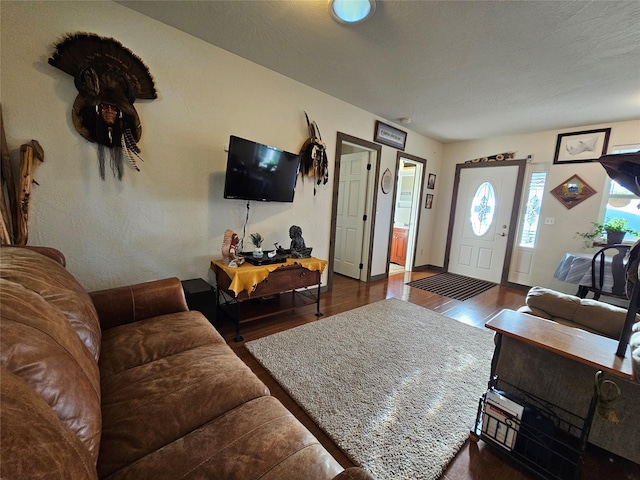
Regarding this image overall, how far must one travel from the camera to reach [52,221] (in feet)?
6.12

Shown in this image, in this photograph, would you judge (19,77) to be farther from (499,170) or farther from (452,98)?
(499,170)

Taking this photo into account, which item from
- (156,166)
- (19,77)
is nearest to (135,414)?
(156,166)

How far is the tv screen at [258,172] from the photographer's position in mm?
2328

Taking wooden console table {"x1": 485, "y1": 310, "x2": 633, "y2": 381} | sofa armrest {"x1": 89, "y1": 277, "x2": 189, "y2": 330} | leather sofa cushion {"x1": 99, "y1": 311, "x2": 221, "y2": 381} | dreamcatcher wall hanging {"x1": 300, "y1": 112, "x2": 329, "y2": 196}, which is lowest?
leather sofa cushion {"x1": 99, "y1": 311, "x2": 221, "y2": 381}

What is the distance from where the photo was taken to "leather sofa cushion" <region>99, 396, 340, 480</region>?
73 cm

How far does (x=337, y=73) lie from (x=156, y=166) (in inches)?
77.1

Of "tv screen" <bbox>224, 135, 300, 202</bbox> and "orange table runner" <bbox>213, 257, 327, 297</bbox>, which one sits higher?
"tv screen" <bbox>224, 135, 300, 202</bbox>

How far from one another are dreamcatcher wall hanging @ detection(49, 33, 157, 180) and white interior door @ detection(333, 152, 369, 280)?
284 centimetres

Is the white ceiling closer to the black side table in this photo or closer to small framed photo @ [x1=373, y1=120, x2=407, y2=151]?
small framed photo @ [x1=373, y1=120, x2=407, y2=151]

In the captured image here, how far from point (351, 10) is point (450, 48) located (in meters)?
0.92

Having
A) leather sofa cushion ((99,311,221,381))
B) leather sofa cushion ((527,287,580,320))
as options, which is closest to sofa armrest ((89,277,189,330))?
leather sofa cushion ((99,311,221,381))

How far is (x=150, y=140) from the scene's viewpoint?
217 cm

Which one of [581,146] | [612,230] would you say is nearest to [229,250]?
[612,230]

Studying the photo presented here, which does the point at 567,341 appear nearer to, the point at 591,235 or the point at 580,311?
the point at 580,311
